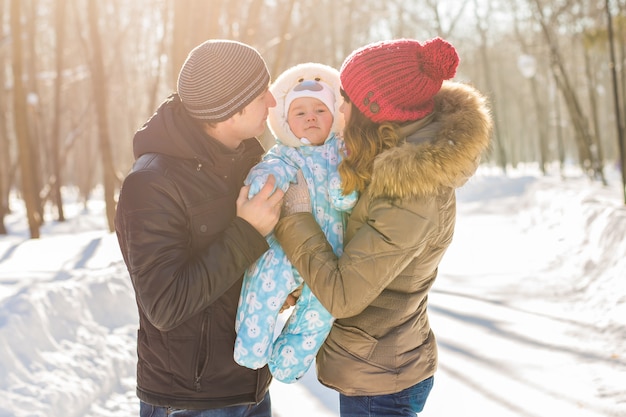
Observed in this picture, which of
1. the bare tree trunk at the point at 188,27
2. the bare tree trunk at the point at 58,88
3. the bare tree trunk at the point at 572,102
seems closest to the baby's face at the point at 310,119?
the bare tree trunk at the point at 188,27

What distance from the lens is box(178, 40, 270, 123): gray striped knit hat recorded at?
2172mm

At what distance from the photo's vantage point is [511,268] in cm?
973

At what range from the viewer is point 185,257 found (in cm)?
204

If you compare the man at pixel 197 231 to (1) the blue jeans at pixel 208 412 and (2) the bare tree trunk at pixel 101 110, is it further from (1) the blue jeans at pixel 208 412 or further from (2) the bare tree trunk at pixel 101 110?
(2) the bare tree trunk at pixel 101 110

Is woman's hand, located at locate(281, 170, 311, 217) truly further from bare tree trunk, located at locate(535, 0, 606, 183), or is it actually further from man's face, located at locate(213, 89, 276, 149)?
bare tree trunk, located at locate(535, 0, 606, 183)

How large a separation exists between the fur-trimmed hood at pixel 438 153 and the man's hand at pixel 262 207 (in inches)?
12.5

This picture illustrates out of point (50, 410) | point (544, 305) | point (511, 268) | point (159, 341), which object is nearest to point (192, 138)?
point (159, 341)

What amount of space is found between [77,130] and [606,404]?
20073 millimetres

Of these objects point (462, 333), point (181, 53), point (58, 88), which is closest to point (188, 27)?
point (181, 53)

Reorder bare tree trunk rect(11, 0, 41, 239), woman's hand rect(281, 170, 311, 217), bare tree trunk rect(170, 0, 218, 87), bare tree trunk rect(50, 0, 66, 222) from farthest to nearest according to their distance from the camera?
1. bare tree trunk rect(50, 0, 66, 222)
2. bare tree trunk rect(11, 0, 41, 239)
3. bare tree trunk rect(170, 0, 218, 87)
4. woman's hand rect(281, 170, 311, 217)

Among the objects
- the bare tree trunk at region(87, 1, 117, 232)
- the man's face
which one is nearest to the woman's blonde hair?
the man's face

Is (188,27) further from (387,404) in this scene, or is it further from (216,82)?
(387,404)

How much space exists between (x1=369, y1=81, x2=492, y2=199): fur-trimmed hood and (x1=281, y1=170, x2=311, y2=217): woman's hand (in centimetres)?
27

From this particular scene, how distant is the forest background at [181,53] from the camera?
12.0 metres
